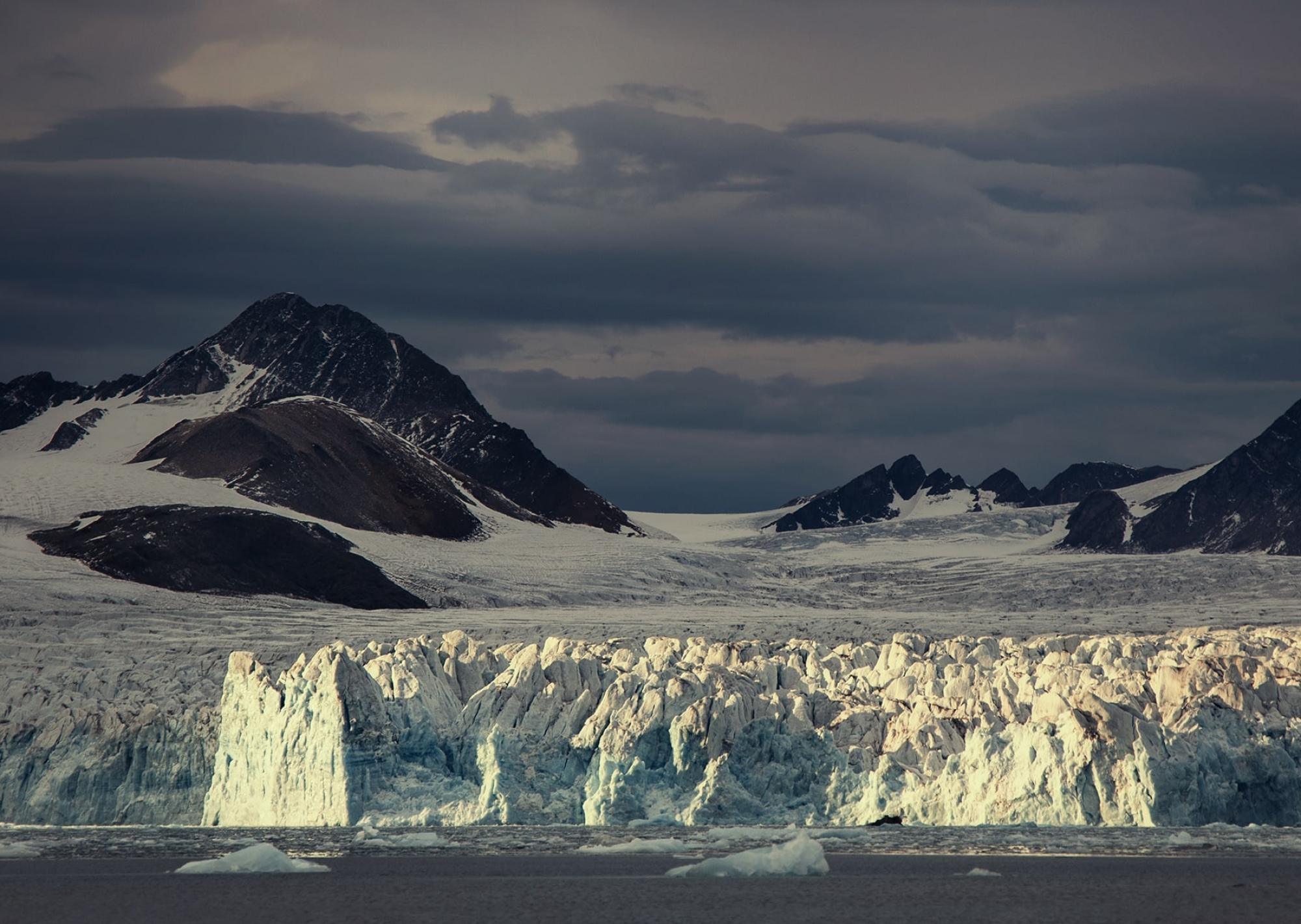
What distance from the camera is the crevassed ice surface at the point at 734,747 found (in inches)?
1889

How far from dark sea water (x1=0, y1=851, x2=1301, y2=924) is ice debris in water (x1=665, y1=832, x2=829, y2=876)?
988mm

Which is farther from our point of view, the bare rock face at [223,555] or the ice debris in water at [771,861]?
the bare rock face at [223,555]

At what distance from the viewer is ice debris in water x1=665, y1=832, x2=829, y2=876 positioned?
38562mm

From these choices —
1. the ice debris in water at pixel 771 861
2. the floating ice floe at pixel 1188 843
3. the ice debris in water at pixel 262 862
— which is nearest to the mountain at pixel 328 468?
the ice debris in water at pixel 262 862

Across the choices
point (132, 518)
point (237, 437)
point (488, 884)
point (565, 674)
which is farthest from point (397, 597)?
point (488, 884)

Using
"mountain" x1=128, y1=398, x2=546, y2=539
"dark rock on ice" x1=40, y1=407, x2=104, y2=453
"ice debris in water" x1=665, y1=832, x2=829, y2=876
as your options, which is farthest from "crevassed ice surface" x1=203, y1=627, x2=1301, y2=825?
"dark rock on ice" x1=40, y1=407, x2=104, y2=453

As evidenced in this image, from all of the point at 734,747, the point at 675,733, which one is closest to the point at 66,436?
the point at 675,733

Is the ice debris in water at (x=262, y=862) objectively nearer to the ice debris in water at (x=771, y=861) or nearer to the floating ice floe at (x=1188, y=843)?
the ice debris in water at (x=771, y=861)

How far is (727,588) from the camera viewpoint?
486 ft

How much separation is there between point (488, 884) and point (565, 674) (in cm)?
1293

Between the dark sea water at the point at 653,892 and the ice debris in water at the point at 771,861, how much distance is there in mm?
988

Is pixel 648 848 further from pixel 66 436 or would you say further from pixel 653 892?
pixel 66 436

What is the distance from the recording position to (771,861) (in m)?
38.7

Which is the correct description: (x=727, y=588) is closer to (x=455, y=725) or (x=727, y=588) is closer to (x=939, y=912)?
(x=455, y=725)
